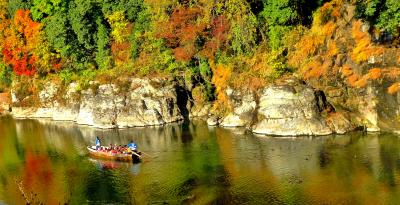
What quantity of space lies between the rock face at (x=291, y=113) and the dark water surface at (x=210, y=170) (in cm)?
178

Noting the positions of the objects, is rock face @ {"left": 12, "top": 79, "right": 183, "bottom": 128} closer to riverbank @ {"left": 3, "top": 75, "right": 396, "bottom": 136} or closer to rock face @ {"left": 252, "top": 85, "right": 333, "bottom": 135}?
riverbank @ {"left": 3, "top": 75, "right": 396, "bottom": 136}

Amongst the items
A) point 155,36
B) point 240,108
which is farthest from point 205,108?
point 155,36

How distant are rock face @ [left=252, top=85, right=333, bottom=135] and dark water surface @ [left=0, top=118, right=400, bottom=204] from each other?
178 centimetres

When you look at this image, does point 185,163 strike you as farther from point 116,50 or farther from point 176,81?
point 116,50

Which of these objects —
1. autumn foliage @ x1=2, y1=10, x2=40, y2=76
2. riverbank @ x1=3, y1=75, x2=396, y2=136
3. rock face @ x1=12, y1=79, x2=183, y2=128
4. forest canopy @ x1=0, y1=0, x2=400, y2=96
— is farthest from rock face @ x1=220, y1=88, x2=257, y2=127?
autumn foliage @ x1=2, y1=10, x2=40, y2=76

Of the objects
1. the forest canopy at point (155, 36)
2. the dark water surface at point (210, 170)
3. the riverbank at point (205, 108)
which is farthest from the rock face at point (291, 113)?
the forest canopy at point (155, 36)

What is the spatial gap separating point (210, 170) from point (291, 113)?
15.5 meters

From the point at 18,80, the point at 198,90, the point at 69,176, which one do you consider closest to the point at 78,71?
the point at 18,80

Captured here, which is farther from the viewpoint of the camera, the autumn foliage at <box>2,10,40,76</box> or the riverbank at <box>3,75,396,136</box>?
the autumn foliage at <box>2,10,40,76</box>

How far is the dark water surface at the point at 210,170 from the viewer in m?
39.4

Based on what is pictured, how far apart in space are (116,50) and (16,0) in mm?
22869

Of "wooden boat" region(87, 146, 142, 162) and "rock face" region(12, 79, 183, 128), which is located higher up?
"rock face" region(12, 79, 183, 128)

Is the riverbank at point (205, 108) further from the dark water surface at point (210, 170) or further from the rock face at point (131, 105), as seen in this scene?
the dark water surface at point (210, 170)

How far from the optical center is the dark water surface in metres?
39.4
